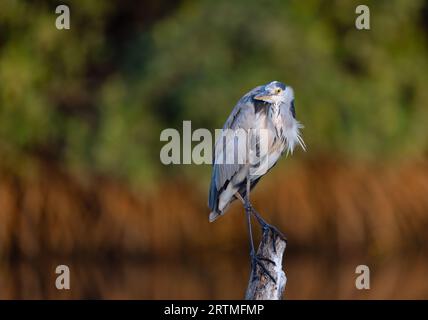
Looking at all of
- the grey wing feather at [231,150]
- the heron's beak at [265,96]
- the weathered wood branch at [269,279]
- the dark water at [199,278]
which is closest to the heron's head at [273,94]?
the heron's beak at [265,96]

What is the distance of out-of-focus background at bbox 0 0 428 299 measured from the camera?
38.5ft

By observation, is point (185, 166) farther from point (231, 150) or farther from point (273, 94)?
point (273, 94)

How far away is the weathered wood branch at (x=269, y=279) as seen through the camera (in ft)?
17.2

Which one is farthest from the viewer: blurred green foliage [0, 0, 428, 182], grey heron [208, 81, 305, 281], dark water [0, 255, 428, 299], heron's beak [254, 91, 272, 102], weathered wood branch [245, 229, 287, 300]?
blurred green foliage [0, 0, 428, 182]

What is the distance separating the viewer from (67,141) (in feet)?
39.7

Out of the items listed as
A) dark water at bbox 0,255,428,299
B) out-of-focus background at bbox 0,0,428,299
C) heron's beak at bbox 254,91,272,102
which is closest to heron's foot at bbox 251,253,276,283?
heron's beak at bbox 254,91,272,102

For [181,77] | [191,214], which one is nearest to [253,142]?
[191,214]

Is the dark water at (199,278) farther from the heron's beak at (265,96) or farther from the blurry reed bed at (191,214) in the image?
the heron's beak at (265,96)

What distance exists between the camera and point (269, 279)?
5.29 m

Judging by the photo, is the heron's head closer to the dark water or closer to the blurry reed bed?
the dark water

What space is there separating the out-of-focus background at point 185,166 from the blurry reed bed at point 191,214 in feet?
0.06

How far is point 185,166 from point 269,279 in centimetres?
664

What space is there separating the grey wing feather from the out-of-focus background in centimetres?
491

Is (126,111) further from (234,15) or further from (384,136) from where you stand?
(384,136)
